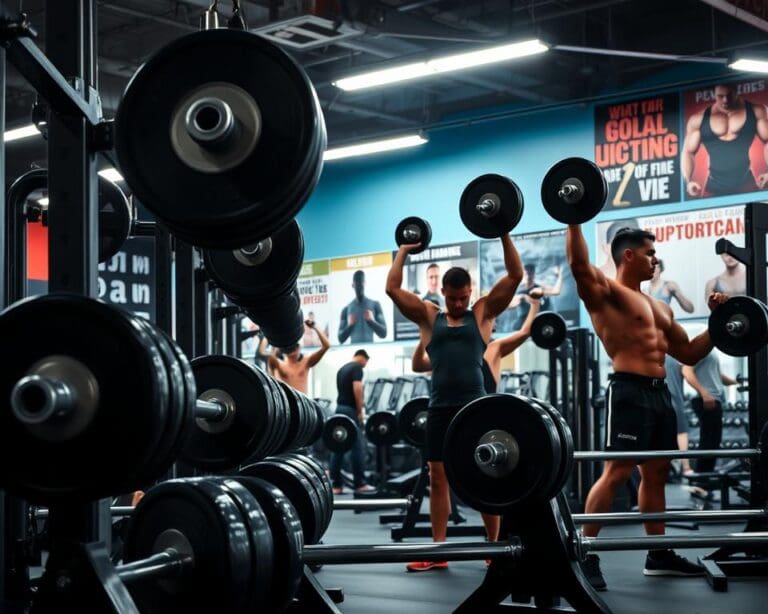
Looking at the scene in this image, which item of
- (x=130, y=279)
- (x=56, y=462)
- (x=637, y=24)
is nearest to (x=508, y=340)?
(x=56, y=462)

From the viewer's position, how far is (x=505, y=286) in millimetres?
4328

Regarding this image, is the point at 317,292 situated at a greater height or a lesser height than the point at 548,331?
greater

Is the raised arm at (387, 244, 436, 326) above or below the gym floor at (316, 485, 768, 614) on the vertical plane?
above

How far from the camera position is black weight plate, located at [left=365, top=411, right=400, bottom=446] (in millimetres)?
7578

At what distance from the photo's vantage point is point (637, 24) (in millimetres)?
9305

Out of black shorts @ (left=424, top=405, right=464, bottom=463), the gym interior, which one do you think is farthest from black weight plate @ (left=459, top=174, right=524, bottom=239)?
black shorts @ (left=424, top=405, right=464, bottom=463)

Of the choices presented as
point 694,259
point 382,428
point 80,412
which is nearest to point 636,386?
point 80,412

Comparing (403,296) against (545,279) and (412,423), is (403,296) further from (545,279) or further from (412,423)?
(545,279)

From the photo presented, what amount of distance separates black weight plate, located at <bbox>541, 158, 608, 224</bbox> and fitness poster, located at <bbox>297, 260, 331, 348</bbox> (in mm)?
7707

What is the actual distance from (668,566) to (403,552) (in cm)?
183

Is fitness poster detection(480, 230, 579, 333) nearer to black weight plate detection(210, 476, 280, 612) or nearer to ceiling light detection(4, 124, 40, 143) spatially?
ceiling light detection(4, 124, 40, 143)

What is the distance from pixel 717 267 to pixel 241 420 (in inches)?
268

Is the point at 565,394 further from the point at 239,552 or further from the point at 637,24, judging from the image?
the point at 239,552

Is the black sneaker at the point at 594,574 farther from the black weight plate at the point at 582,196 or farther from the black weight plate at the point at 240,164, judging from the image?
the black weight plate at the point at 240,164
